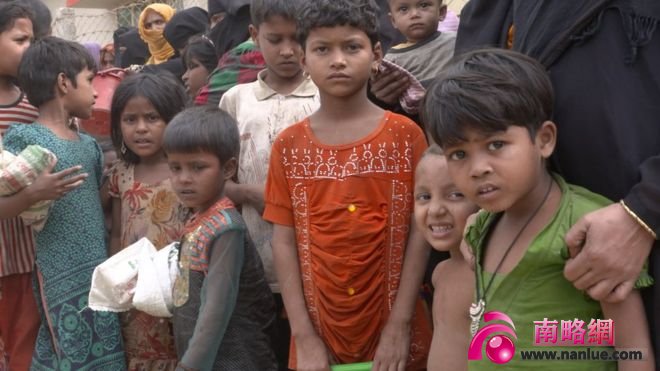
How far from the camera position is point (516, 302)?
200 centimetres

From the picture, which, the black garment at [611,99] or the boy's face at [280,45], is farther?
the boy's face at [280,45]

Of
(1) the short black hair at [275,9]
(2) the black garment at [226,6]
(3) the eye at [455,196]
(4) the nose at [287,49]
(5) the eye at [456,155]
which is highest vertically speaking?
(1) the short black hair at [275,9]

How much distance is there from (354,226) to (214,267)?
1.92 feet

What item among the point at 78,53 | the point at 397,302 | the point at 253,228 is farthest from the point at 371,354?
the point at 78,53

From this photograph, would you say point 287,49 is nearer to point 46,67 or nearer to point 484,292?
point 46,67

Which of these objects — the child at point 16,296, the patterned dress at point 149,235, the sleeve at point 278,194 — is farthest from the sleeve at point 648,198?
the child at point 16,296

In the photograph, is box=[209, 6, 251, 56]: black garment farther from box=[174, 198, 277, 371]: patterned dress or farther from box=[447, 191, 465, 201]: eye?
box=[447, 191, 465, 201]: eye

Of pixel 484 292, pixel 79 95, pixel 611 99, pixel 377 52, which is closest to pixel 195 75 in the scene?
pixel 79 95

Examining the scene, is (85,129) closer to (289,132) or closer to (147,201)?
(147,201)

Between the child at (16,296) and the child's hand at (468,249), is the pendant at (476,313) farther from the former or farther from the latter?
the child at (16,296)

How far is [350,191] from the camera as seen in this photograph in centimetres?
264

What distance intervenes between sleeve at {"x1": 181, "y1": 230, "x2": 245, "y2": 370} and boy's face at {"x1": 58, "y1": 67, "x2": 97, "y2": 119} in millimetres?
1080

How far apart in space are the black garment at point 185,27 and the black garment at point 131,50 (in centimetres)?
204

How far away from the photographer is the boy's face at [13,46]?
3.67 meters
